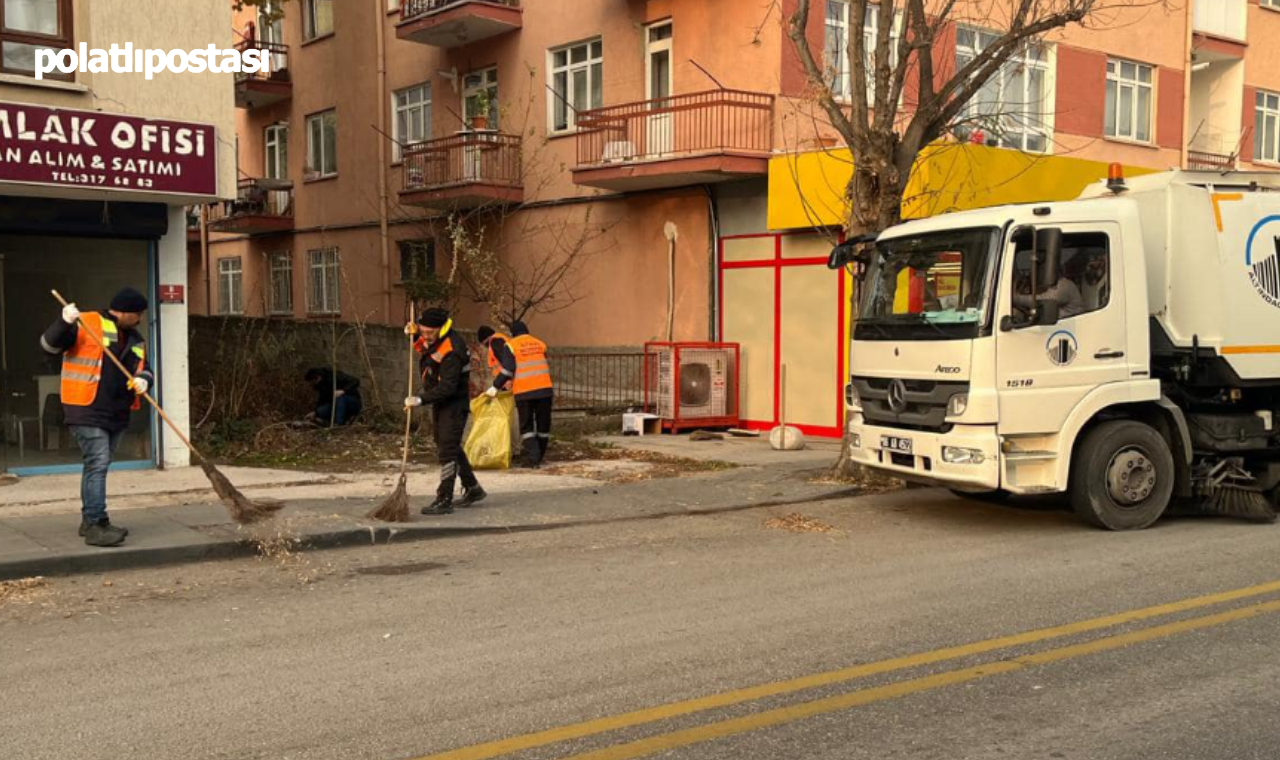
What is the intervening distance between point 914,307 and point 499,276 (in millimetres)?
13147

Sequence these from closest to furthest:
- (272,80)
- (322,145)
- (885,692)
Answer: (885,692) → (322,145) → (272,80)

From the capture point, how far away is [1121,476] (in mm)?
8953

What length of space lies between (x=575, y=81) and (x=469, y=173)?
8.78ft

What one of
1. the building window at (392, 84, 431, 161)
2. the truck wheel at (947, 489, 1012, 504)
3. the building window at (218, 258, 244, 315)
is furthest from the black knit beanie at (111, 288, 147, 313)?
the building window at (218, 258, 244, 315)

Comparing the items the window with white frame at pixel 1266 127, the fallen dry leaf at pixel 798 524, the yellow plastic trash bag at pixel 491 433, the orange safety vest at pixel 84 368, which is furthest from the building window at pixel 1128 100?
the orange safety vest at pixel 84 368

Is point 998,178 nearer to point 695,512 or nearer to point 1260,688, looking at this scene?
point 695,512

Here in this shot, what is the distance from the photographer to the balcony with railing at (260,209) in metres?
27.1

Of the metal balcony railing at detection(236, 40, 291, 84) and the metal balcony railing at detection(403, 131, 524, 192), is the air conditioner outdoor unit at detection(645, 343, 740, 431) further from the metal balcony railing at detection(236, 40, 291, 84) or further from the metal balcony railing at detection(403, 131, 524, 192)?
the metal balcony railing at detection(236, 40, 291, 84)

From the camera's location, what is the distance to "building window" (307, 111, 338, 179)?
1026 inches

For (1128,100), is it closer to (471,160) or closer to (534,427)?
(471,160)

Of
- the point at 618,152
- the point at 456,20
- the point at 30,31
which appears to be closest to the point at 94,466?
the point at 30,31

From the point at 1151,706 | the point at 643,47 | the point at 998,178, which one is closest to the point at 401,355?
the point at 643,47

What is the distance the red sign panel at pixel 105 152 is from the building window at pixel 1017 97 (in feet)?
40.0

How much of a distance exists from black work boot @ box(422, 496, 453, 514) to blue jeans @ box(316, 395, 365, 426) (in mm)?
6387
